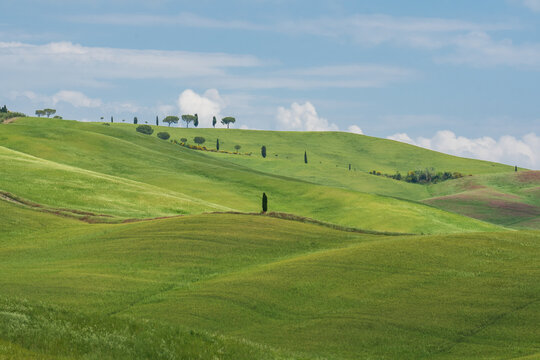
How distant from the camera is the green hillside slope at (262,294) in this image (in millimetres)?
20828

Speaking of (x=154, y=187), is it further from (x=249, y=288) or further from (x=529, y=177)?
(x=529, y=177)

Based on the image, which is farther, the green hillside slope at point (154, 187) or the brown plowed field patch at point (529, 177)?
the brown plowed field patch at point (529, 177)

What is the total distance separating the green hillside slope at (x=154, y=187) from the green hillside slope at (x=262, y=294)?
26.9 metres

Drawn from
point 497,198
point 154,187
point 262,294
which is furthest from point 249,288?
point 497,198

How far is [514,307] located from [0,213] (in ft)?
147

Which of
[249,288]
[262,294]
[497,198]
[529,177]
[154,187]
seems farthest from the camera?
[529,177]

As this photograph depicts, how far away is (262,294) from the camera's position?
32531 millimetres

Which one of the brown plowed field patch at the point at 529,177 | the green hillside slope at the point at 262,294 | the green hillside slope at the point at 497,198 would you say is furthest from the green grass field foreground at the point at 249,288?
the brown plowed field patch at the point at 529,177

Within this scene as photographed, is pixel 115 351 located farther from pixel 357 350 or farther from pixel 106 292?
pixel 106 292

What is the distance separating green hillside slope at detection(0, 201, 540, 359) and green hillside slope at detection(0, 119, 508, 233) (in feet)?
88.4

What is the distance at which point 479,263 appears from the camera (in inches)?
1480

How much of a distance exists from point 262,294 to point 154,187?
65.6 metres

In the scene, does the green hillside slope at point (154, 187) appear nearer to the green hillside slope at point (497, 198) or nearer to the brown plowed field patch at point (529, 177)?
the green hillside slope at point (497, 198)

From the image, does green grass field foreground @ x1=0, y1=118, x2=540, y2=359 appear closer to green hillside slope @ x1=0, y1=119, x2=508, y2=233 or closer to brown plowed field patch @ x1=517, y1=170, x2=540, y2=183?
green hillside slope @ x1=0, y1=119, x2=508, y2=233
